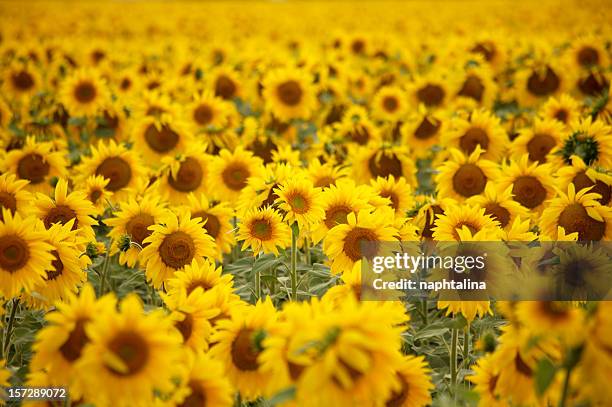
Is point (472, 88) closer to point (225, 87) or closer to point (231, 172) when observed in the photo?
point (225, 87)

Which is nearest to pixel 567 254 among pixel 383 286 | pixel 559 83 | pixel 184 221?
pixel 383 286

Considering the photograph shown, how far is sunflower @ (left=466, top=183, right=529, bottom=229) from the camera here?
3826 millimetres

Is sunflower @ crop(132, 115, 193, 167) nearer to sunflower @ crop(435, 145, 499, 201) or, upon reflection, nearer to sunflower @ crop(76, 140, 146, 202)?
sunflower @ crop(76, 140, 146, 202)

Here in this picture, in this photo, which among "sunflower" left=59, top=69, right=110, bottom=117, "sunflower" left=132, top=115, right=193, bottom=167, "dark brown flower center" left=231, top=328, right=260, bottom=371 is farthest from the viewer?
"sunflower" left=59, top=69, right=110, bottom=117

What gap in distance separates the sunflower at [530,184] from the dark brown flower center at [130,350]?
2953 mm

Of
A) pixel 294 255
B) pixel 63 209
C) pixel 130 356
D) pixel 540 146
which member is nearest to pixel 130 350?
pixel 130 356

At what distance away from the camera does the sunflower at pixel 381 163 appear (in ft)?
17.5

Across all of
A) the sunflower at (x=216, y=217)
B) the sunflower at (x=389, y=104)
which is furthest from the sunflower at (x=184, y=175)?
the sunflower at (x=389, y=104)

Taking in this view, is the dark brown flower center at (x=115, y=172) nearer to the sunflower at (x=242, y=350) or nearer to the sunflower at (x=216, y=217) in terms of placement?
the sunflower at (x=216, y=217)

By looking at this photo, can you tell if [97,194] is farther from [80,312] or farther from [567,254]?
[567,254]

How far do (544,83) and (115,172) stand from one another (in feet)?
16.9

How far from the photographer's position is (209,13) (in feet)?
76.1

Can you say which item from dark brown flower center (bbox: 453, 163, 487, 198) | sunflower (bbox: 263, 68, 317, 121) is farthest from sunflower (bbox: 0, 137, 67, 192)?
dark brown flower center (bbox: 453, 163, 487, 198)

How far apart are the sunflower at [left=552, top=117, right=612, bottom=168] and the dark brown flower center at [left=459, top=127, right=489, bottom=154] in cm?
92
